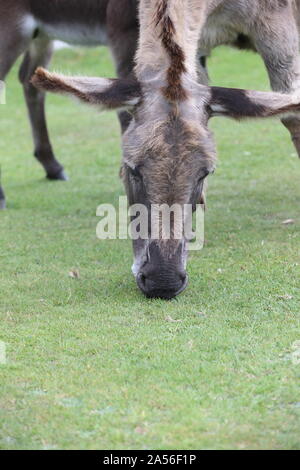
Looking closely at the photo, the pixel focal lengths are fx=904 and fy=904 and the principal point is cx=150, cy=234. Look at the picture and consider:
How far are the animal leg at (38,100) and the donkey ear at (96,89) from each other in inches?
166

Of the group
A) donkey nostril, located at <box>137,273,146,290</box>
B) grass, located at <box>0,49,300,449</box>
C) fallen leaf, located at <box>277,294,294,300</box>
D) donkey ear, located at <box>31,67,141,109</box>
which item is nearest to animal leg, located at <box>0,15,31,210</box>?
grass, located at <box>0,49,300,449</box>

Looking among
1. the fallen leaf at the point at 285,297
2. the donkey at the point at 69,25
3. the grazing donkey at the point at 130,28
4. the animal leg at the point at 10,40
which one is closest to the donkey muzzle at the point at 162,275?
the fallen leaf at the point at 285,297

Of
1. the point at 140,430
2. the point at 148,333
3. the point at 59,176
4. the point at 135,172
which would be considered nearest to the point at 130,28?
the point at 135,172

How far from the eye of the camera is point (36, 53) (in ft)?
31.6

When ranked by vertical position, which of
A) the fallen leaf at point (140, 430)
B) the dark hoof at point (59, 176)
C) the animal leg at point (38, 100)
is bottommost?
the fallen leaf at point (140, 430)

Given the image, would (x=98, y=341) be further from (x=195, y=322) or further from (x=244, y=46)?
(x=244, y=46)

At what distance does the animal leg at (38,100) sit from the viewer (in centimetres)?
962

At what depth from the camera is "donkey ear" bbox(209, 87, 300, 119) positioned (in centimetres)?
550

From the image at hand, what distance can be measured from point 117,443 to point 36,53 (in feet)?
21.5

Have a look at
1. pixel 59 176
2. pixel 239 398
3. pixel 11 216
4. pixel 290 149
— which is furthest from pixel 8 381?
pixel 290 149

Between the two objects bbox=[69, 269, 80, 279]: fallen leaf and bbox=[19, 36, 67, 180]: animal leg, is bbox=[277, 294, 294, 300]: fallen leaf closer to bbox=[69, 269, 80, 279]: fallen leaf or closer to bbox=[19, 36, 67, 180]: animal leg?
bbox=[69, 269, 80, 279]: fallen leaf

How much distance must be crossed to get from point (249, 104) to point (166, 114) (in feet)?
1.77

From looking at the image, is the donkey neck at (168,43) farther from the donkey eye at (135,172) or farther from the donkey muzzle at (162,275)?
the donkey muzzle at (162,275)

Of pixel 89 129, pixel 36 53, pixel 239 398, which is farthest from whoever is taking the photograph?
pixel 89 129
